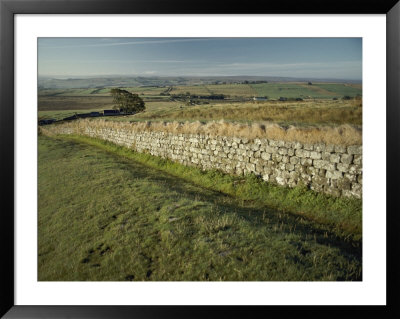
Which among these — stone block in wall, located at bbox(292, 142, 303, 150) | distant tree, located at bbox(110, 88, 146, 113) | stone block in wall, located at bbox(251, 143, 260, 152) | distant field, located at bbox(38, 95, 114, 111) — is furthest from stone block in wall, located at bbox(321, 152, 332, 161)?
distant tree, located at bbox(110, 88, 146, 113)

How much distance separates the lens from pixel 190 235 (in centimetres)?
439

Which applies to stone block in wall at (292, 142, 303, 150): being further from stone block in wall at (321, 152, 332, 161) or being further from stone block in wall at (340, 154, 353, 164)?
stone block in wall at (340, 154, 353, 164)

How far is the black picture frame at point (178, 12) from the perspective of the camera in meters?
3.79

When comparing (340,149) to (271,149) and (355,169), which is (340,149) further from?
(271,149)

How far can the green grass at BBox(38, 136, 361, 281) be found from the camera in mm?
3742

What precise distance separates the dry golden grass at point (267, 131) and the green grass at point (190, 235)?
1287 millimetres

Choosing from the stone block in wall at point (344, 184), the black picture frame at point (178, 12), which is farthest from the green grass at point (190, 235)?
the black picture frame at point (178, 12)

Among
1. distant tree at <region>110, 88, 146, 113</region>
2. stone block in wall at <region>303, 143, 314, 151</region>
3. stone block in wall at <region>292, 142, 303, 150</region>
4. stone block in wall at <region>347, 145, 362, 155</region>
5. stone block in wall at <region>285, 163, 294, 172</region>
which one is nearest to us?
stone block in wall at <region>347, 145, 362, 155</region>

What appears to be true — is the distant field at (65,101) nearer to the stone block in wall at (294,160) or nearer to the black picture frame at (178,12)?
the black picture frame at (178,12)

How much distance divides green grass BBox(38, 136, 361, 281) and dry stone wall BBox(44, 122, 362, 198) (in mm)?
343

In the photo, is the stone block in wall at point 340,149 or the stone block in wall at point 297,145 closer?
the stone block in wall at point 340,149

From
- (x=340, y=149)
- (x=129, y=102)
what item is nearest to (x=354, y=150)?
(x=340, y=149)

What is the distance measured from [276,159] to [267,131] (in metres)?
0.88

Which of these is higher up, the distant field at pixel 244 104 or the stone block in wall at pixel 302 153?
the distant field at pixel 244 104
